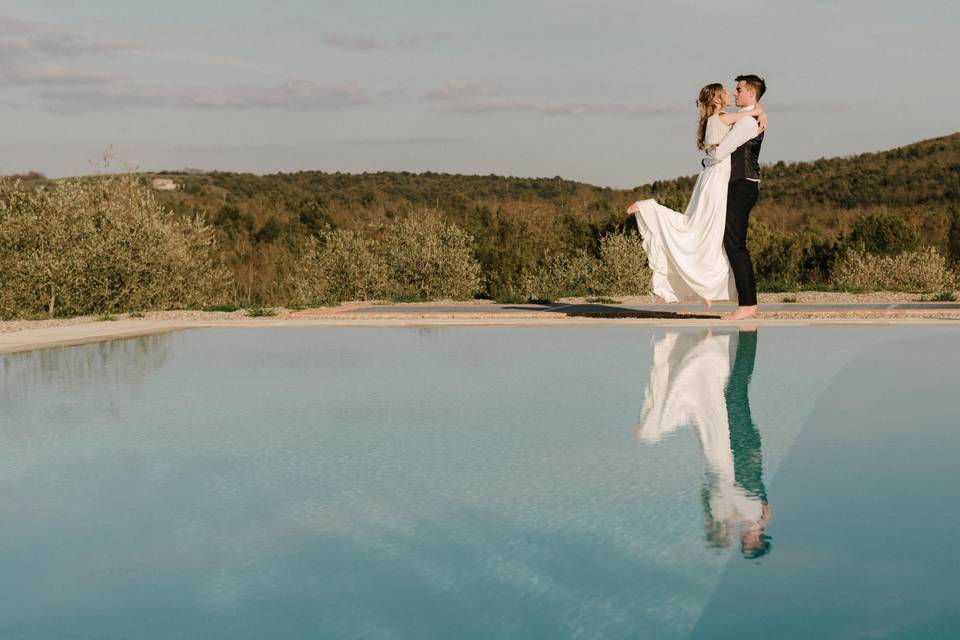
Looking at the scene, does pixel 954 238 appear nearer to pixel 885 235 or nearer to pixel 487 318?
pixel 885 235

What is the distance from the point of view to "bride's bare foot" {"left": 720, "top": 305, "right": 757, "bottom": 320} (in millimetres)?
11555

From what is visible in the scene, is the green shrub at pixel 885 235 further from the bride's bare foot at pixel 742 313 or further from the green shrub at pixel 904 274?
the bride's bare foot at pixel 742 313

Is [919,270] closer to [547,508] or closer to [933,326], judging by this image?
[933,326]

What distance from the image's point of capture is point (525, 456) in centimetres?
536

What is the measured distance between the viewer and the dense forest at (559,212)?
121 feet

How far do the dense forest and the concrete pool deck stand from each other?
356 cm

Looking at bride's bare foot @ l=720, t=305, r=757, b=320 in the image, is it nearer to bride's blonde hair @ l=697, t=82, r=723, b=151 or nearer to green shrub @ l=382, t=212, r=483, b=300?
bride's blonde hair @ l=697, t=82, r=723, b=151

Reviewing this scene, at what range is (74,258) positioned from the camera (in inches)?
653

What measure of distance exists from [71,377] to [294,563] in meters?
5.67

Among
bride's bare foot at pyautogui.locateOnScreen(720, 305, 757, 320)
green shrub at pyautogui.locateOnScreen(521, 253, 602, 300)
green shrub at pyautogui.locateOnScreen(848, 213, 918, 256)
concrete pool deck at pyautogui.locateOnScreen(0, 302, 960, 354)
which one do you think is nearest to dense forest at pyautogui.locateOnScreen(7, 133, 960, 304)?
green shrub at pyautogui.locateOnScreen(848, 213, 918, 256)

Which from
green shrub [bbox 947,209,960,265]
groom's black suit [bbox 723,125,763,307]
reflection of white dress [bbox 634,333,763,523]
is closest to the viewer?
reflection of white dress [bbox 634,333,763,523]

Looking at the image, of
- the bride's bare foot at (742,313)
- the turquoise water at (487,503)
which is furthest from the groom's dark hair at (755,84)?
the turquoise water at (487,503)

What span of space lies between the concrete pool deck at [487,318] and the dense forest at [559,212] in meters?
3.56

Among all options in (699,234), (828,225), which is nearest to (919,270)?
(699,234)
